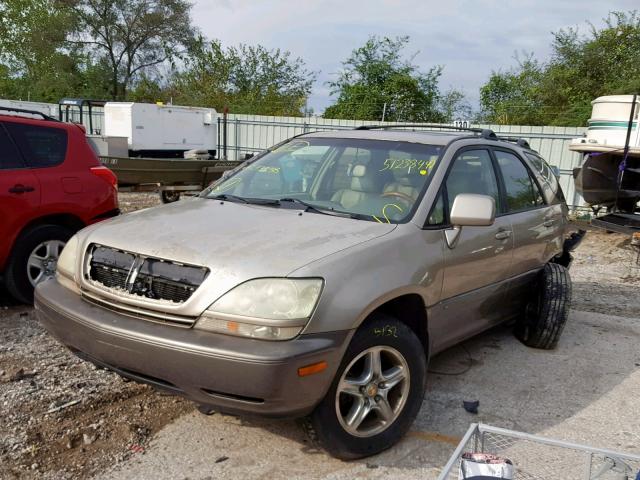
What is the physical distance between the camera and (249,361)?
2.49 metres

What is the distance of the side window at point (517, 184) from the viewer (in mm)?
4457

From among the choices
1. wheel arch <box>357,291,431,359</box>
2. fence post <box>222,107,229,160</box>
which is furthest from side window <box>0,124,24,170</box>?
fence post <box>222,107,229,160</box>

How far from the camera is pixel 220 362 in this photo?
2525 mm

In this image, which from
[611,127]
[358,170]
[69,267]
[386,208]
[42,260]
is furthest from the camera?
[611,127]

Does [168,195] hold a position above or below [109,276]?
below

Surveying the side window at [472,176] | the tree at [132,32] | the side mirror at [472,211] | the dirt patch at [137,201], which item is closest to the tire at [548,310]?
the side window at [472,176]

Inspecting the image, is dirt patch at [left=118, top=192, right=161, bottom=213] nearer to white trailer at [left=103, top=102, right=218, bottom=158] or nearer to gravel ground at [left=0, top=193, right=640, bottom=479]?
white trailer at [left=103, top=102, right=218, bottom=158]

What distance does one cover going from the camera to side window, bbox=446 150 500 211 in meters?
3.79

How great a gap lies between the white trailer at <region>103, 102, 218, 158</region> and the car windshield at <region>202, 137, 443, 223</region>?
12.0 metres

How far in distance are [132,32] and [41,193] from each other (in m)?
30.4

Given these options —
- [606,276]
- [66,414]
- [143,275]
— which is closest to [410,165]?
[143,275]

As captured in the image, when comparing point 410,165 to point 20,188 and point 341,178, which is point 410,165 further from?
point 20,188

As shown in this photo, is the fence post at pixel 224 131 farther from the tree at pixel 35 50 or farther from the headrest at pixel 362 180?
the tree at pixel 35 50

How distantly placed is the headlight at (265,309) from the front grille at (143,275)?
191mm
